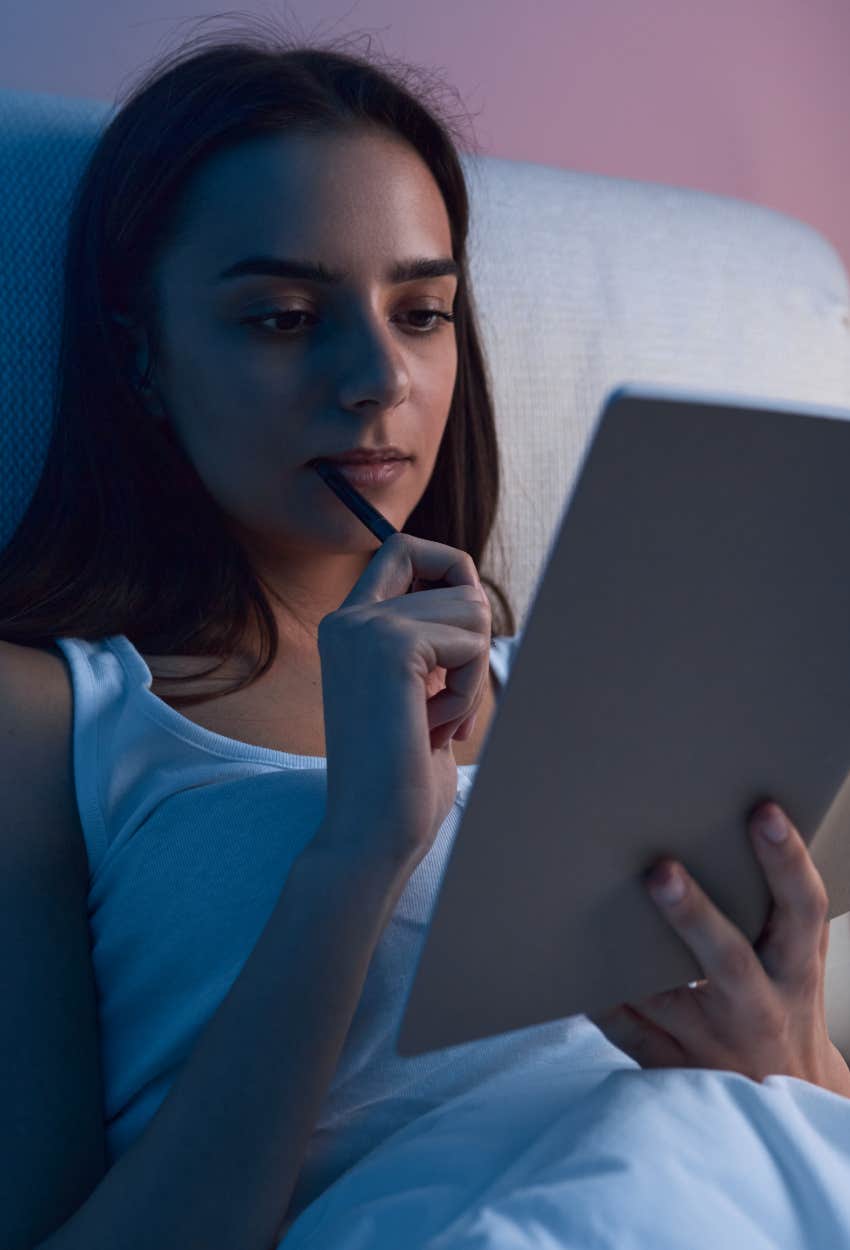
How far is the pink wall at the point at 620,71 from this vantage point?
117cm

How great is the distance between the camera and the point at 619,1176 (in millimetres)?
534

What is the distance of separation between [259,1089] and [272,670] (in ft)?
1.13

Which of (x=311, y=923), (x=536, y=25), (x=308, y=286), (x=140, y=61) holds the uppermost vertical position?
(x=536, y=25)

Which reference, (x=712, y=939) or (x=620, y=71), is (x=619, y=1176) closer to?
(x=712, y=939)

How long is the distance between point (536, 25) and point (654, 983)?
3.82ft

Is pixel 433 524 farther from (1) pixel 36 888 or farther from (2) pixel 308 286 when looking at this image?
(1) pixel 36 888

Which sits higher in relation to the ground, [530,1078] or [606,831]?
[606,831]

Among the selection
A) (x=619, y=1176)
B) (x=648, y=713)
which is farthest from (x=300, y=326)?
(x=619, y=1176)

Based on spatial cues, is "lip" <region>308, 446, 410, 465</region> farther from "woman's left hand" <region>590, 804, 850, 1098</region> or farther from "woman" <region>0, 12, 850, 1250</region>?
"woman's left hand" <region>590, 804, 850, 1098</region>

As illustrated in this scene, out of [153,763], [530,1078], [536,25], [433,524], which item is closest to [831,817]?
[530,1078]

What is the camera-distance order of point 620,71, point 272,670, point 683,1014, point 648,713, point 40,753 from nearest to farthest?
point 648,713 < point 683,1014 < point 40,753 < point 272,670 < point 620,71

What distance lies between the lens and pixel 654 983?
24.5 inches

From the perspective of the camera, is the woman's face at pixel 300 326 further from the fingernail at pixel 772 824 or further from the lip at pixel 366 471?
the fingernail at pixel 772 824

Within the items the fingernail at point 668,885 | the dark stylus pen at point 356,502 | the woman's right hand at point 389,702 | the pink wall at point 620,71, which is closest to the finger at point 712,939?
the fingernail at point 668,885
